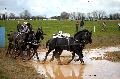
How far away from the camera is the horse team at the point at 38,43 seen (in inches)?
871

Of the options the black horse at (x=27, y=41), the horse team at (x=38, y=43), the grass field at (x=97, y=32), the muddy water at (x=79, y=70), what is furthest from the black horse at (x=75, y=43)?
the grass field at (x=97, y=32)

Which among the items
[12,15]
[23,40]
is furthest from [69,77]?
[12,15]

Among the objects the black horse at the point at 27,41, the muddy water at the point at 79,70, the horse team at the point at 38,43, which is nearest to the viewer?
the muddy water at the point at 79,70

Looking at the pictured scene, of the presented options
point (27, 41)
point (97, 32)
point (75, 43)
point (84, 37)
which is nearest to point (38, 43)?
point (27, 41)

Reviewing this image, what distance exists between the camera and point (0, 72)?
15.8m

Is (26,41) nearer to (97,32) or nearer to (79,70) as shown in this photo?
(79,70)

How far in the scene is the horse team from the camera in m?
22.1

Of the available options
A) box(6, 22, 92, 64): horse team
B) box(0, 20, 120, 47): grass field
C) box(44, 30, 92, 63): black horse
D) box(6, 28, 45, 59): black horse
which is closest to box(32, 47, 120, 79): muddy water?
box(44, 30, 92, 63): black horse

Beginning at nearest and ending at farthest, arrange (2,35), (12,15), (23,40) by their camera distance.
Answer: (23,40)
(2,35)
(12,15)

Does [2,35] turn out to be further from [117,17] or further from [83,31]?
[117,17]

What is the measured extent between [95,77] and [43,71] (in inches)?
143

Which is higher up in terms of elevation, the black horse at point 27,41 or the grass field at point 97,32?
the black horse at point 27,41

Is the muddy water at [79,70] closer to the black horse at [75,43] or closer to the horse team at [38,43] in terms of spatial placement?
the black horse at [75,43]

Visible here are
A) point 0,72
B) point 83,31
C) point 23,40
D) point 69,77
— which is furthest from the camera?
point 23,40
